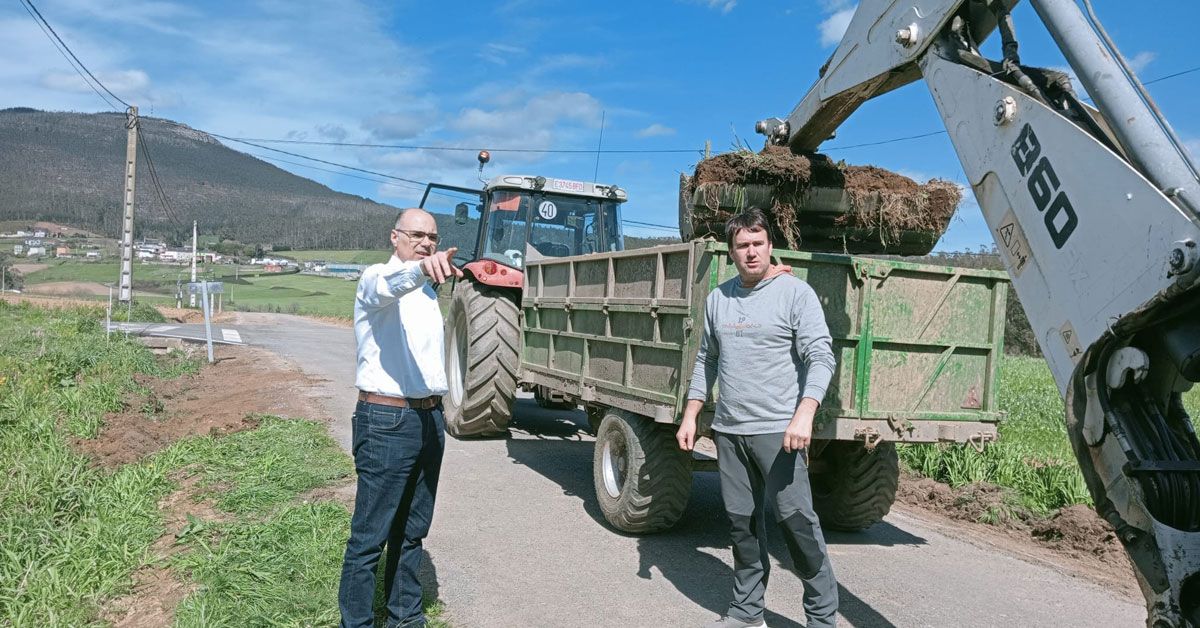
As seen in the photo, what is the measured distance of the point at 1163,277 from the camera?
2555 mm

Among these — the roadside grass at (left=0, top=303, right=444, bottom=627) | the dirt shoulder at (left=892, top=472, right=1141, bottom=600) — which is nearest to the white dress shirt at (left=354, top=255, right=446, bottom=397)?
the roadside grass at (left=0, top=303, right=444, bottom=627)

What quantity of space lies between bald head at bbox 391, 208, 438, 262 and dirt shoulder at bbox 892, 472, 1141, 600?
179 inches

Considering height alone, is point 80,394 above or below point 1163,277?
below

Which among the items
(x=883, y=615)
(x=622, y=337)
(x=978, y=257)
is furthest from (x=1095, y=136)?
(x=978, y=257)

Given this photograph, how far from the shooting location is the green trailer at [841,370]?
4.89 m

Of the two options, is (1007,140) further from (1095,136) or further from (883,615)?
(883,615)

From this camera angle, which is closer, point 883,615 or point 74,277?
point 883,615

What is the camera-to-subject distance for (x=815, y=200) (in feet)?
17.8

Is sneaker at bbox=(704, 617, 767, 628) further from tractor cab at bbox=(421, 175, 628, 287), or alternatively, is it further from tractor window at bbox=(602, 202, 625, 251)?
tractor window at bbox=(602, 202, 625, 251)

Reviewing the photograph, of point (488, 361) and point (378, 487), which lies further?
point (488, 361)

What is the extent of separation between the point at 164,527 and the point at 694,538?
3469mm

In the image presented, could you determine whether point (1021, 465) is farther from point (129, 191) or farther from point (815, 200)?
point (129, 191)

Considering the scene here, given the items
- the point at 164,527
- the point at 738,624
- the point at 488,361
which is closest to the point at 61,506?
the point at 164,527

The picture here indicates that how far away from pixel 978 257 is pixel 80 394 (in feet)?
80.5
